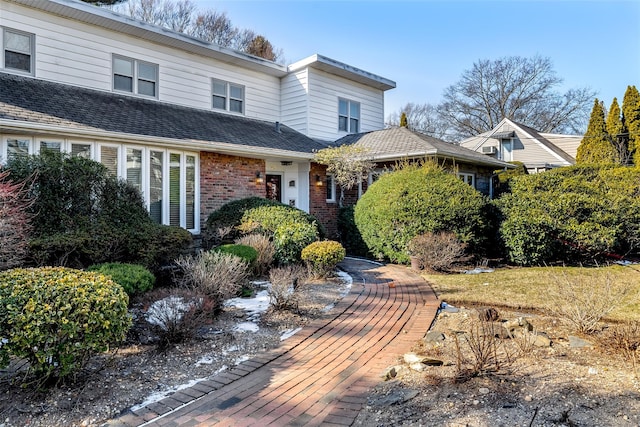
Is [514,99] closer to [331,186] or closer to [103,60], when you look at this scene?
[331,186]

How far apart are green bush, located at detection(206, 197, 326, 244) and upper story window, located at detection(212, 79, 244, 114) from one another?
480cm

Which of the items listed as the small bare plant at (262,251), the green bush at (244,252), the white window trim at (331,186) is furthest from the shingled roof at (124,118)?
the green bush at (244,252)

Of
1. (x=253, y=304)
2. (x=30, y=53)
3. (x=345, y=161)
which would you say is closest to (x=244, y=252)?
(x=253, y=304)

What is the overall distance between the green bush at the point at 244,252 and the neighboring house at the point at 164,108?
10.2 feet

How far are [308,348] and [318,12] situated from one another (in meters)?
10.8

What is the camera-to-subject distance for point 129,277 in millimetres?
5457

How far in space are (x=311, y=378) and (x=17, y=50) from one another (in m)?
10.9

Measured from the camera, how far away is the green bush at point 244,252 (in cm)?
732

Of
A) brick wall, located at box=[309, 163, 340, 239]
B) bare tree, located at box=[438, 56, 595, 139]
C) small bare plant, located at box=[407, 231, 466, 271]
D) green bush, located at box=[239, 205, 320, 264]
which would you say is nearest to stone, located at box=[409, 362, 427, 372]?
green bush, located at box=[239, 205, 320, 264]

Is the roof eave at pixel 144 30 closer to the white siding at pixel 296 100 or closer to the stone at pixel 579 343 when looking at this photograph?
the white siding at pixel 296 100

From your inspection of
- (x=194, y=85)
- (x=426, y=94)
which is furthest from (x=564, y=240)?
(x=426, y=94)

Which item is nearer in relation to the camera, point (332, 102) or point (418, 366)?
point (418, 366)

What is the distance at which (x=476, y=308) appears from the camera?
5.70m

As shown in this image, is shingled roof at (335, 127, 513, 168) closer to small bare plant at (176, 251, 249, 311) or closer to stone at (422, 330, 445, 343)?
small bare plant at (176, 251, 249, 311)
